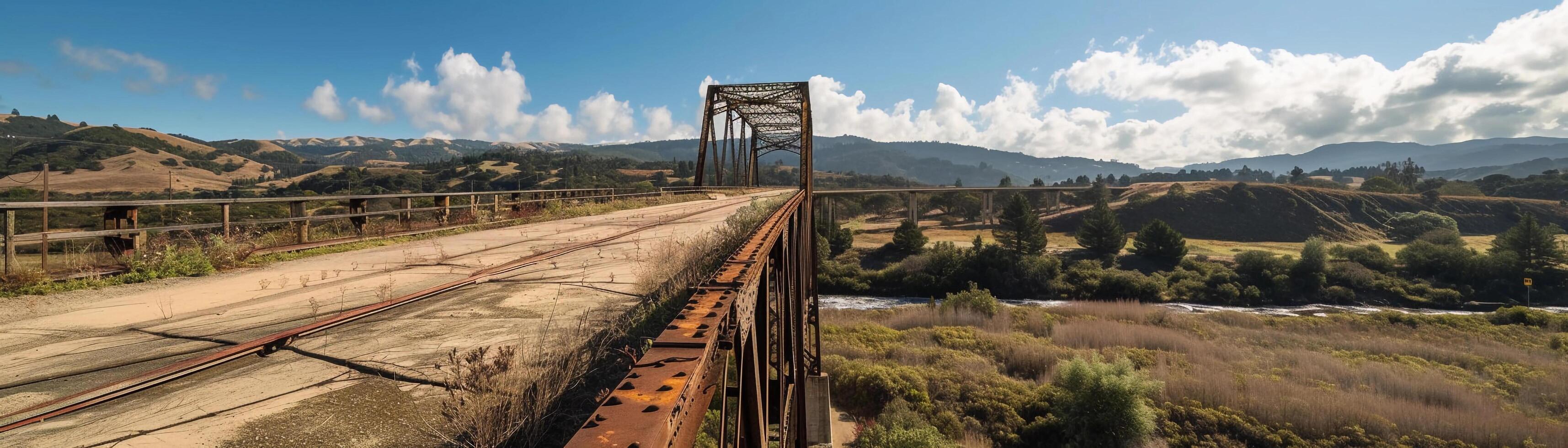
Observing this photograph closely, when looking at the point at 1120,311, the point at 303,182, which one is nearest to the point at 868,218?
the point at 1120,311

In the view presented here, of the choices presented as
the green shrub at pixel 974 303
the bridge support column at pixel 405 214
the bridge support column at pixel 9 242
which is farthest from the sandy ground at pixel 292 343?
the green shrub at pixel 974 303

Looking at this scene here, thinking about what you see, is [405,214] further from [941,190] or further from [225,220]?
[941,190]

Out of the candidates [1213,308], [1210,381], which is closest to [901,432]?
[1210,381]

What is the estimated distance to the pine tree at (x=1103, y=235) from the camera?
59.7 m

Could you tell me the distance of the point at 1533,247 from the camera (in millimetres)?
48312

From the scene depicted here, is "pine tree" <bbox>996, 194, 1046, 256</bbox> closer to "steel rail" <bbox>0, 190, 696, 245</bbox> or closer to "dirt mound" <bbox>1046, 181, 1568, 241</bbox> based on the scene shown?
"dirt mound" <bbox>1046, 181, 1568, 241</bbox>

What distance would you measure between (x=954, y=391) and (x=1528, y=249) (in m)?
63.9

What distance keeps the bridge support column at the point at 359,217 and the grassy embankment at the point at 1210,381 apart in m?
15.5

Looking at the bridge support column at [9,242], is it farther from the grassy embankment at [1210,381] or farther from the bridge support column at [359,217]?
the grassy embankment at [1210,381]

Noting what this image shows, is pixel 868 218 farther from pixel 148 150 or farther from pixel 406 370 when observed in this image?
pixel 148 150

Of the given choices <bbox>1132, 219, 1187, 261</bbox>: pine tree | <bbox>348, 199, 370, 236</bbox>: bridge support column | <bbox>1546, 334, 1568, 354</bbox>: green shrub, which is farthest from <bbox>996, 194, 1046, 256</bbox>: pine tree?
<bbox>348, 199, 370, 236</bbox>: bridge support column

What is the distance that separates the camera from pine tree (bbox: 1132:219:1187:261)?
5678 cm

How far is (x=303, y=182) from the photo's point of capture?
90.7m

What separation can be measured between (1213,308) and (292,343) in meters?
59.1
